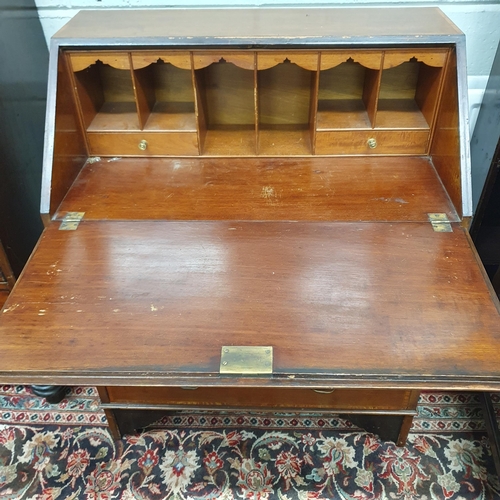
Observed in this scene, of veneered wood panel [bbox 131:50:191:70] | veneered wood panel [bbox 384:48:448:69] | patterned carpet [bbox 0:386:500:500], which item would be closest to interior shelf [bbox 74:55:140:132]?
veneered wood panel [bbox 131:50:191:70]

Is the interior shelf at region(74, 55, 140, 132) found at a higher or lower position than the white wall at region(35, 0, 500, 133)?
lower

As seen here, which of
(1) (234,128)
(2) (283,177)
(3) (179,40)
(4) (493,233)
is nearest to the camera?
(3) (179,40)

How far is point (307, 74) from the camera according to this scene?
4.60ft

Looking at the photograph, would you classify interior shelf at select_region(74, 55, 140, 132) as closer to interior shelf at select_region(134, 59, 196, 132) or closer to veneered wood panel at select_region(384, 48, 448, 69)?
interior shelf at select_region(134, 59, 196, 132)

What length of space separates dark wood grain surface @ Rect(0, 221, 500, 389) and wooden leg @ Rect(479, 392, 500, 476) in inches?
28.2

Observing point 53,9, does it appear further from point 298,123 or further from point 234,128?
point 298,123

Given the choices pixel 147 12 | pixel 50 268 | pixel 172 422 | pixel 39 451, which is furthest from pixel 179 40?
pixel 39 451

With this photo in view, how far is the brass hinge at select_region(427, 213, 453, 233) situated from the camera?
1.13 m

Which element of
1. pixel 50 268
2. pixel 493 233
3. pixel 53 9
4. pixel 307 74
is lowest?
pixel 493 233

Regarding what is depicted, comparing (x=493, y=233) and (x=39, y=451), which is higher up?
(x=493, y=233)

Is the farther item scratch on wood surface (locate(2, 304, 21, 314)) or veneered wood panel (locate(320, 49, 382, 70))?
veneered wood panel (locate(320, 49, 382, 70))

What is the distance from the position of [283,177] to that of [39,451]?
1.17 meters

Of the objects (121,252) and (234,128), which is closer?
(121,252)

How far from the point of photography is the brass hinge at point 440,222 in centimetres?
113
